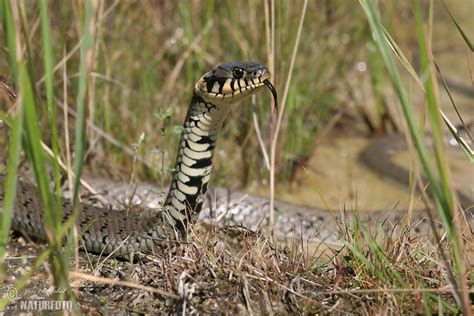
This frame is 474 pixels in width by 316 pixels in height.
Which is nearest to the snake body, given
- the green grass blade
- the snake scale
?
the snake scale

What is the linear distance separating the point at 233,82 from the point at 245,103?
174cm

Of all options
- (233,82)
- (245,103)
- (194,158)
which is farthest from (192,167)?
(245,103)

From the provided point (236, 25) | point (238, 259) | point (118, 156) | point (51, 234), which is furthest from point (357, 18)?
point (51, 234)

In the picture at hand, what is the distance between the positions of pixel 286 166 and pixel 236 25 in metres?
0.97

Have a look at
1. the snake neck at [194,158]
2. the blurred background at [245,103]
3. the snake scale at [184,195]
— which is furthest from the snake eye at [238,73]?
the blurred background at [245,103]

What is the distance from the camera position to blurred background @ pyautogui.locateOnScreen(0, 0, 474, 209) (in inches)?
191

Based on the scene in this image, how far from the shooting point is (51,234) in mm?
2396

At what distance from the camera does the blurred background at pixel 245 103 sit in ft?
15.9

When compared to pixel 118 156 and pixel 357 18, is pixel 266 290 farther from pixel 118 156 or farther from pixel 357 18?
pixel 357 18

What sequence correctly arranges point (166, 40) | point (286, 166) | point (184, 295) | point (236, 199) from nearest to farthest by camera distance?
point (184, 295), point (236, 199), point (286, 166), point (166, 40)

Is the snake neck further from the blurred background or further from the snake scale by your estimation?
the blurred background

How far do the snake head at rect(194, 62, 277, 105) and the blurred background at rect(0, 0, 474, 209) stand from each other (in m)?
1.01

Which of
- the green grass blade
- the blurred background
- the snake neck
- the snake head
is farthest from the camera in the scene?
the blurred background

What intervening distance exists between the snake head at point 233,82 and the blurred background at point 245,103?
3.30ft
